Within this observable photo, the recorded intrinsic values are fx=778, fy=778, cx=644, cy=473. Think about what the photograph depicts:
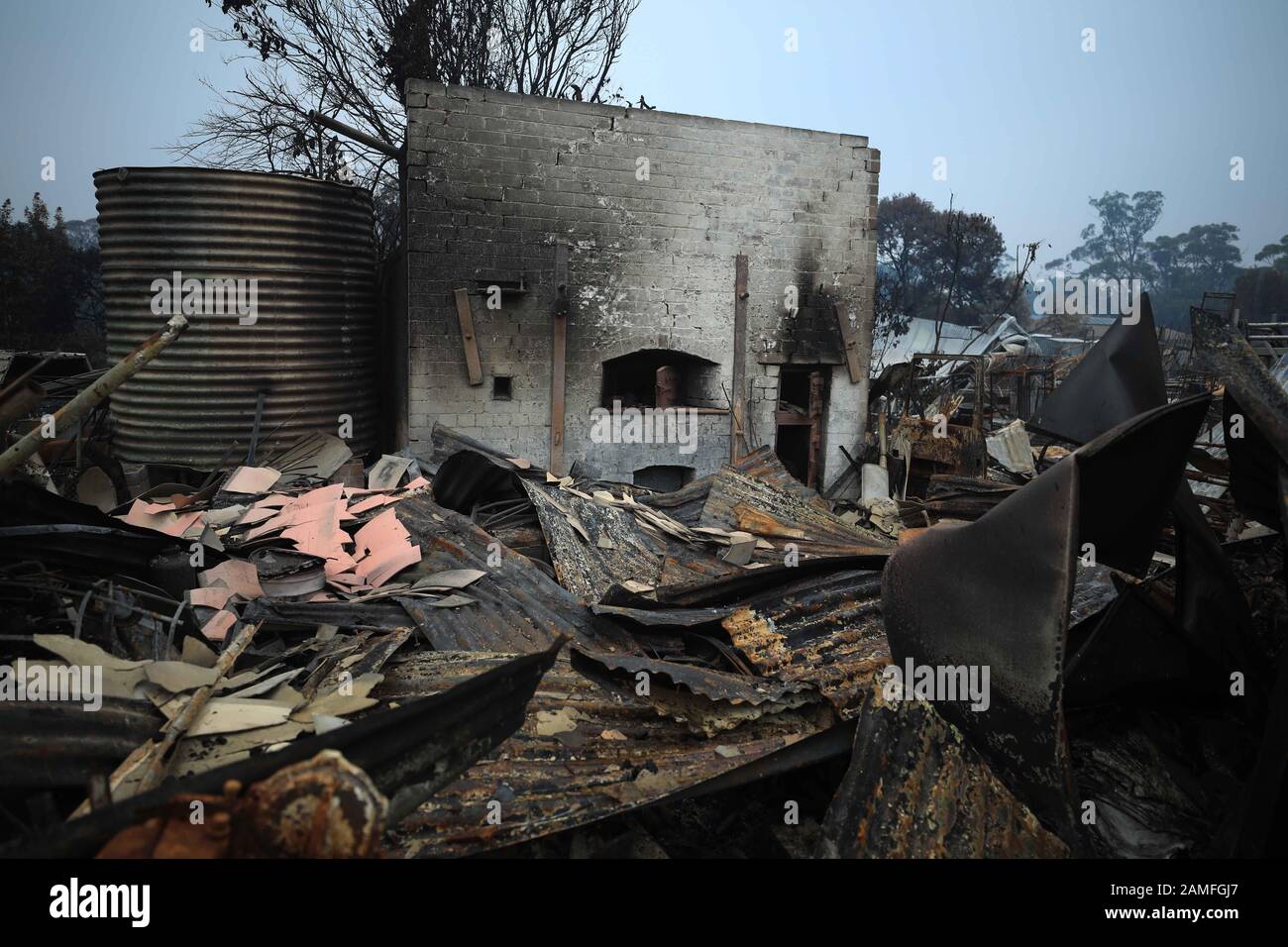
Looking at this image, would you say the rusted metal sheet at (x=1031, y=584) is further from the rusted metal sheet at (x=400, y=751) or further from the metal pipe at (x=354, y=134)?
the metal pipe at (x=354, y=134)

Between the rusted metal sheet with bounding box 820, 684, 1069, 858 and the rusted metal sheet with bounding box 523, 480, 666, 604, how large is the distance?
2460 millimetres

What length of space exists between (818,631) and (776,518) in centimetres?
224

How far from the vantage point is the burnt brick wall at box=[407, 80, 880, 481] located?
9375mm

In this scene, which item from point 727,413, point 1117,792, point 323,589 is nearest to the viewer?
point 1117,792

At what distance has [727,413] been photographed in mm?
10805

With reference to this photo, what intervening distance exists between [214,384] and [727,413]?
20.8 ft

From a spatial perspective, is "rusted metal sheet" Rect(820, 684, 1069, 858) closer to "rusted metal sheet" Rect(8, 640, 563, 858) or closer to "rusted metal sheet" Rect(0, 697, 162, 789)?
"rusted metal sheet" Rect(8, 640, 563, 858)

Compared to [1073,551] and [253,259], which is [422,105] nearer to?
[253,259]

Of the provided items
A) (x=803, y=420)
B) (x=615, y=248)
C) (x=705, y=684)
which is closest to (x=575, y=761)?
(x=705, y=684)

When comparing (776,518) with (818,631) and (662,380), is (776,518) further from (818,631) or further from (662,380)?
(662,380)

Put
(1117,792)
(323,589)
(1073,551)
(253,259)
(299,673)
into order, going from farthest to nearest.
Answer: (253,259) < (323,589) < (299,673) < (1117,792) < (1073,551)

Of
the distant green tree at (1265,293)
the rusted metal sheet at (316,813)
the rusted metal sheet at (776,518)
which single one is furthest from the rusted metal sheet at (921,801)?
the distant green tree at (1265,293)
